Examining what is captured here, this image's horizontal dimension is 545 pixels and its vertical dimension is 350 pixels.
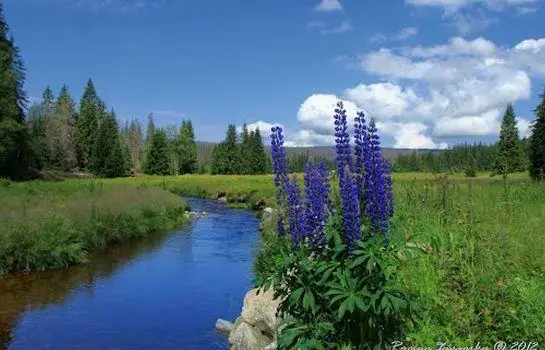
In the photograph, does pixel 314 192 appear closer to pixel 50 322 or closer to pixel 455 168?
pixel 455 168

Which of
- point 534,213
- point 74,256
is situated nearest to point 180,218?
point 74,256

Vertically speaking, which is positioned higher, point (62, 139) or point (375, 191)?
point (62, 139)

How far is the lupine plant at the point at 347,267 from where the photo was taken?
4.67 meters

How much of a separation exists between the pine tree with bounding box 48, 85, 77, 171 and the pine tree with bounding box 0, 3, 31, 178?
26868mm

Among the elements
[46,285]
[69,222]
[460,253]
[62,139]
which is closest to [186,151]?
[62,139]

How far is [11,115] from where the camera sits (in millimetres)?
42094

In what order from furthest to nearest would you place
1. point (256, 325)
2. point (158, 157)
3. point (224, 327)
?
1. point (158, 157)
2. point (224, 327)
3. point (256, 325)

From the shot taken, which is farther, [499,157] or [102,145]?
[102,145]

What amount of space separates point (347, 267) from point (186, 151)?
110639mm

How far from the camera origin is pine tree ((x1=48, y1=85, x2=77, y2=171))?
252 feet

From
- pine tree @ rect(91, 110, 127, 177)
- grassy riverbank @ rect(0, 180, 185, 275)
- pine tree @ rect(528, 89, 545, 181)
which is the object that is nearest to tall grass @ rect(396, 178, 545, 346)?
grassy riverbank @ rect(0, 180, 185, 275)

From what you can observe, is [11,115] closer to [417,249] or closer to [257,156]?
[417,249]

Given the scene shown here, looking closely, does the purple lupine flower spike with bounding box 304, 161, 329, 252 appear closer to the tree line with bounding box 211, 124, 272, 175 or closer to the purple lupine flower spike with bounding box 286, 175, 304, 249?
the purple lupine flower spike with bounding box 286, 175, 304, 249

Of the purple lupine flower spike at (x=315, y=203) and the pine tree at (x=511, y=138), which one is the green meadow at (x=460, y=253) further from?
the pine tree at (x=511, y=138)
